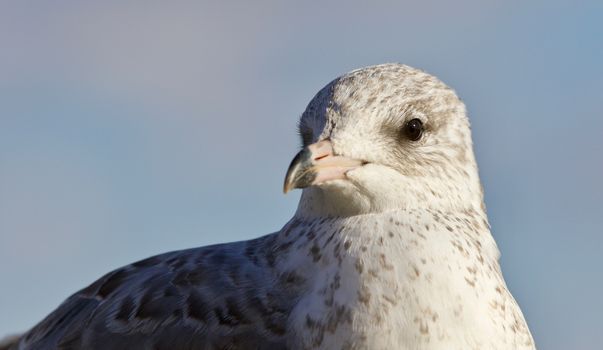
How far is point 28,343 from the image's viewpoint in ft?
23.2

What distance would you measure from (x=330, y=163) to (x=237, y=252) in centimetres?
115

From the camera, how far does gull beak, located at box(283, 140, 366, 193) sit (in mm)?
5537

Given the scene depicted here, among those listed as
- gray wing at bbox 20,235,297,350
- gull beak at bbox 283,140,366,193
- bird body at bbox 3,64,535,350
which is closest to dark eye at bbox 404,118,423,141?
bird body at bbox 3,64,535,350

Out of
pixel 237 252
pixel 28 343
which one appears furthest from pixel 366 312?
pixel 28 343

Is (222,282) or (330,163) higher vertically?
(330,163)

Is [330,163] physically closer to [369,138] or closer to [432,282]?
[369,138]

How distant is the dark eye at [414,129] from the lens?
616cm

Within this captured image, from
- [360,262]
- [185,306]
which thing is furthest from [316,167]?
[185,306]

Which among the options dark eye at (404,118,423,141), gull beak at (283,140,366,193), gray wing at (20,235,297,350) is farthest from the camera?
dark eye at (404,118,423,141)

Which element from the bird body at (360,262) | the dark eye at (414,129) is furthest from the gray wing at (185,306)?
the dark eye at (414,129)

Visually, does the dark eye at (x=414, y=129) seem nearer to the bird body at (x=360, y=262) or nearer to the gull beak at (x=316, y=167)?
the bird body at (x=360, y=262)

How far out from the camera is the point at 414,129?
6203mm

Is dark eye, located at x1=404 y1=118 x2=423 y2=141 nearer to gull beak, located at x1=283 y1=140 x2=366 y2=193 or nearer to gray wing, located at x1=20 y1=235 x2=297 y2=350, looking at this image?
gull beak, located at x1=283 y1=140 x2=366 y2=193

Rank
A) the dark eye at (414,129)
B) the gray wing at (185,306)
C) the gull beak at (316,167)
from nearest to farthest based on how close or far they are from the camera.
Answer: the gull beak at (316,167), the gray wing at (185,306), the dark eye at (414,129)
